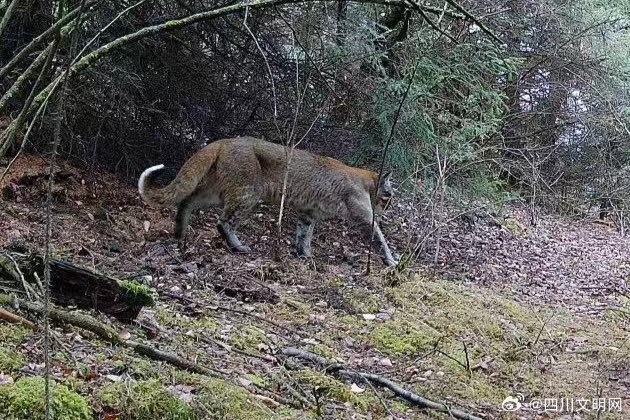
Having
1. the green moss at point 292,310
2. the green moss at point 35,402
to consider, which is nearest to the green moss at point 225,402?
the green moss at point 35,402

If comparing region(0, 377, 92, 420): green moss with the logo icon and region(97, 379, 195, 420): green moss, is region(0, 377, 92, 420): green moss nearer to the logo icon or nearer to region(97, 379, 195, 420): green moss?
region(97, 379, 195, 420): green moss

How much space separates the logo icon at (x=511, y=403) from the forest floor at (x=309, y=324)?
40 millimetres

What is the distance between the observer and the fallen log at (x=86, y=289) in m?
4.37

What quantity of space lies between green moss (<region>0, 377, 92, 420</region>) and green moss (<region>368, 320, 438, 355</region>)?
342cm

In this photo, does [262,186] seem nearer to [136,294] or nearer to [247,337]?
[247,337]

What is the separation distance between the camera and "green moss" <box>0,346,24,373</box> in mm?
3268

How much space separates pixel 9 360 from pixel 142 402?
70 centimetres

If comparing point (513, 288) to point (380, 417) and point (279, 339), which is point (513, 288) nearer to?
point (279, 339)

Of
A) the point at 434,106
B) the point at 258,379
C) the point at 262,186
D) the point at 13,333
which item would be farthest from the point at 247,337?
the point at 434,106

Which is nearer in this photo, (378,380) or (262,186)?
(378,380)

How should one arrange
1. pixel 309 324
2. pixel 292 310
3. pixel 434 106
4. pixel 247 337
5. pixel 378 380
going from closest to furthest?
pixel 378 380, pixel 247 337, pixel 309 324, pixel 292 310, pixel 434 106

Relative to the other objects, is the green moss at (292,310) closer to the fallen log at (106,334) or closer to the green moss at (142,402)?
the fallen log at (106,334)

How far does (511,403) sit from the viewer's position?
203 inches

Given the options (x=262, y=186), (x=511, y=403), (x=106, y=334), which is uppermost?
(x=262, y=186)
